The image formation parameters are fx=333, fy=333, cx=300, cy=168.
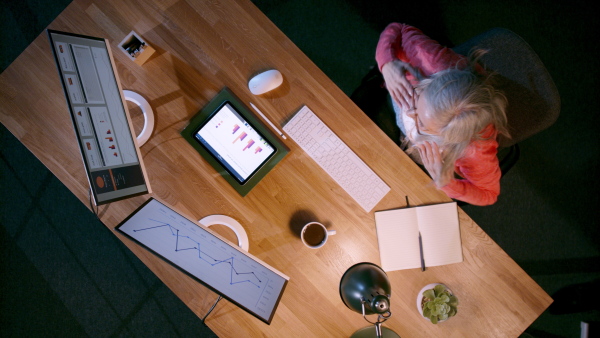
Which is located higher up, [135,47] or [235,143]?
[135,47]

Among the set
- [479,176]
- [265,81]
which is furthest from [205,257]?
[479,176]

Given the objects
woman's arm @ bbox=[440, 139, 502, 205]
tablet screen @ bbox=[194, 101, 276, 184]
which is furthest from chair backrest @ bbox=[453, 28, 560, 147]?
tablet screen @ bbox=[194, 101, 276, 184]

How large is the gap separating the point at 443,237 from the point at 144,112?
3.99 feet

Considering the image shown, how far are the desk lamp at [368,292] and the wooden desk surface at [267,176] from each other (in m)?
0.14

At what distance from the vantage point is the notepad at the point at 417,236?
1.22 metres

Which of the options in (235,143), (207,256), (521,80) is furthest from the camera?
(235,143)

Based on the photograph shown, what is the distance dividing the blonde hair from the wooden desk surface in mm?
215

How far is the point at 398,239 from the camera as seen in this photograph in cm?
124

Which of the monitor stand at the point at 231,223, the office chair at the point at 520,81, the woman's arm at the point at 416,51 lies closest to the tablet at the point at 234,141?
the monitor stand at the point at 231,223

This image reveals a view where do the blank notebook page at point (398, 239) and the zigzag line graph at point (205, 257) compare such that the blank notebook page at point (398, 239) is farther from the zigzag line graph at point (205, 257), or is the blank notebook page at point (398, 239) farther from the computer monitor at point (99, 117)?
the computer monitor at point (99, 117)

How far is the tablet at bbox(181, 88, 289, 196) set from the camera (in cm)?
119

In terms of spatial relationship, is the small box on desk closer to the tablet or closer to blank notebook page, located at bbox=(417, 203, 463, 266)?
the tablet

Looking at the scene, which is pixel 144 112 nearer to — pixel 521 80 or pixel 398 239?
pixel 398 239

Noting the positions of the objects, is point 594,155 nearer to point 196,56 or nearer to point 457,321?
point 457,321
